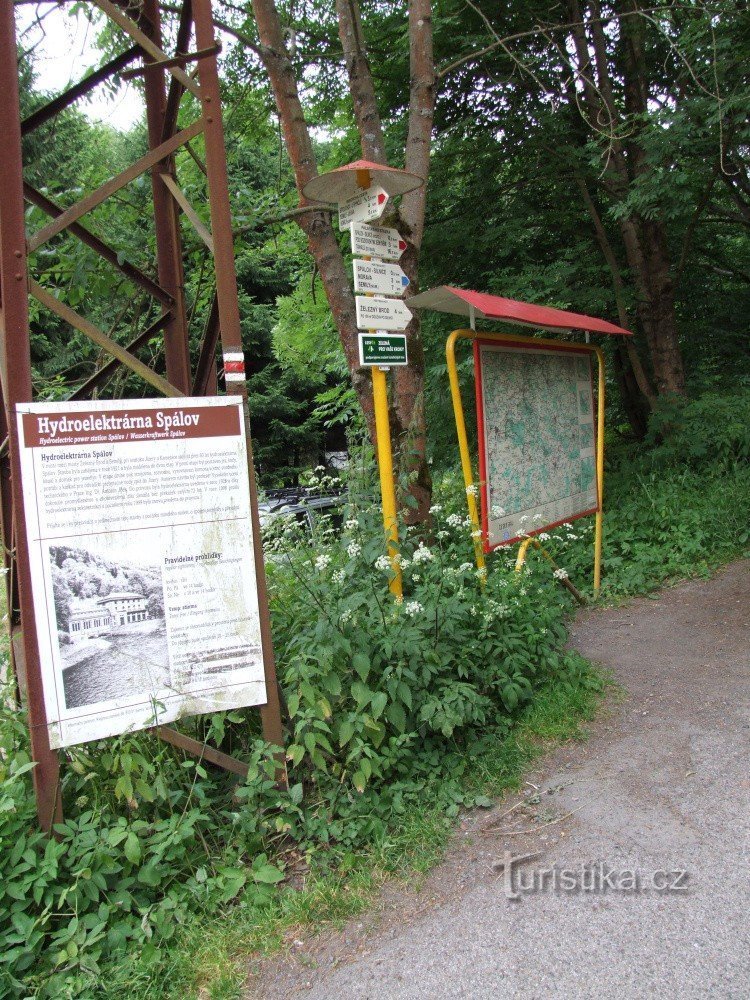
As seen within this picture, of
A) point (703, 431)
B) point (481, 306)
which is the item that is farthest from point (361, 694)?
point (703, 431)

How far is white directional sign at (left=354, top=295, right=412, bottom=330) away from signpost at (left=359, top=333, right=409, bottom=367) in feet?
0.16

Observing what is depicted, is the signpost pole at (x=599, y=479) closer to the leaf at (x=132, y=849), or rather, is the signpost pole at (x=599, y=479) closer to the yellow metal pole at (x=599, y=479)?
the yellow metal pole at (x=599, y=479)

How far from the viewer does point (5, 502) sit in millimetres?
3811

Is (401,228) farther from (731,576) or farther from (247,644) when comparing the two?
(731,576)

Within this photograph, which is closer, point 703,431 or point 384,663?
point 384,663

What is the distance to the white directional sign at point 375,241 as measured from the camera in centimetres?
409

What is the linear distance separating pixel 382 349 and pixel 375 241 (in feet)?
2.05

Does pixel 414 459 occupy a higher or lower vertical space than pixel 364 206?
lower

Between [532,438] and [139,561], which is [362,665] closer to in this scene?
[139,561]

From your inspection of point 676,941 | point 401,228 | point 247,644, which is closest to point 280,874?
point 247,644

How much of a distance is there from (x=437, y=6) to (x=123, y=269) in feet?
18.8

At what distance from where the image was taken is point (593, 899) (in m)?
2.69

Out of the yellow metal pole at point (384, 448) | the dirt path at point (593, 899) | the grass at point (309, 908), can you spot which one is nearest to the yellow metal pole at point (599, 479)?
the dirt path at point (593, 899)

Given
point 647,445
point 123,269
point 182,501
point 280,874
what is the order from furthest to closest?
point 647,445, point 123,269, point 182,501, point 280,874
